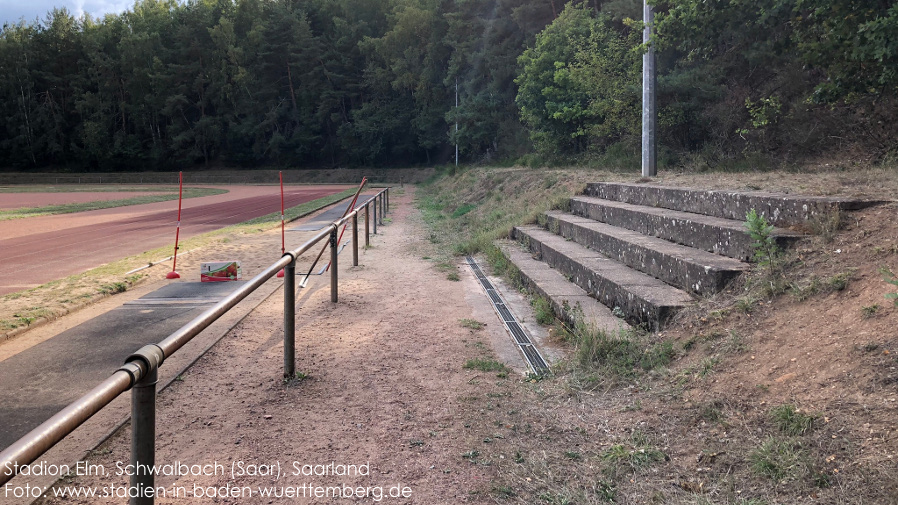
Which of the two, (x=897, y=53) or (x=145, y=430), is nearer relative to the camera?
(x=145, y=430)

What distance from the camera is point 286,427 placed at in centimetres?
383

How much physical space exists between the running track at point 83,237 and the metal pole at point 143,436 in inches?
303

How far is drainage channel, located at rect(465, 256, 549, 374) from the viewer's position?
5.02 m

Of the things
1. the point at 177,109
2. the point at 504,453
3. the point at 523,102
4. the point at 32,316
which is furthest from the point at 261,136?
the point at 504,453

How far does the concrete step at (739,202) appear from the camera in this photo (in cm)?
511

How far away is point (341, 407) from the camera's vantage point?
4176 mm

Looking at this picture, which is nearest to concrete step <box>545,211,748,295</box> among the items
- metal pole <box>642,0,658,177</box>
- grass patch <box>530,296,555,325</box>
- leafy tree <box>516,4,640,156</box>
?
grass patch <box>530,296,555,325</box>

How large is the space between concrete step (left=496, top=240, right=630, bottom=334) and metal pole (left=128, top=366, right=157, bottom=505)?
345 cm

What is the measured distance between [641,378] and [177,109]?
252 feet

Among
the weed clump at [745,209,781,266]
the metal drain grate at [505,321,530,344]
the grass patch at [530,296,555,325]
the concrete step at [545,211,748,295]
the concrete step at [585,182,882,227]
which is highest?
the concrete step at [585,182,882,227]

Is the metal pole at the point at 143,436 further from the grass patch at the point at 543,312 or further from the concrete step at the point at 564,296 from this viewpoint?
the grass patch at the point at 543,312

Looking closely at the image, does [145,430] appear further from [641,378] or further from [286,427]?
[641,378]

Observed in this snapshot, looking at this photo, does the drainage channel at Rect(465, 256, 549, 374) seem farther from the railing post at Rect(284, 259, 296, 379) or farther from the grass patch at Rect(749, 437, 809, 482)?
the grass patch at Rect(749, 437, 809, 482)

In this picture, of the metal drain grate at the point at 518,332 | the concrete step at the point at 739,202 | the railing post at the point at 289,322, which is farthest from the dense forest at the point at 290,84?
the railing post at the point at 289,322
